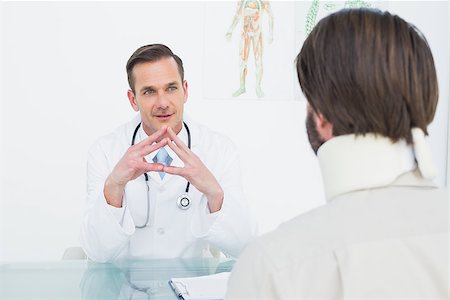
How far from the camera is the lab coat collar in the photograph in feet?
3.16

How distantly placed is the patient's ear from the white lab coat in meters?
1.16

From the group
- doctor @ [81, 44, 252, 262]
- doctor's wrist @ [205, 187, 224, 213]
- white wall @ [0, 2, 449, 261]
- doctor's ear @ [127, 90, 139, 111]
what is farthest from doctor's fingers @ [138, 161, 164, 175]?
white wall @ [0, 2, 449, 261]

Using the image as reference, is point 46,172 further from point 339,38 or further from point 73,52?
point 339,38

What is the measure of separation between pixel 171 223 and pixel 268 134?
170 centimetres

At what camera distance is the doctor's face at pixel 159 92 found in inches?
92.8

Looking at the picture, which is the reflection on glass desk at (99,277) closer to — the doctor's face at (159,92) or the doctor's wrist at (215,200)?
the doctor's wrist at (215,200)

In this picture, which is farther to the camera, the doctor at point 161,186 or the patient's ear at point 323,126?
the doctor at point 161,186

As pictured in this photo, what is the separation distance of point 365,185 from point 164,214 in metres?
1.49

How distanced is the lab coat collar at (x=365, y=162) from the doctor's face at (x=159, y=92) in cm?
141

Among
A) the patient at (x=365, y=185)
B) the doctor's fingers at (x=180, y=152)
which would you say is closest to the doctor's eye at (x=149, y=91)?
the doctor's fingers at (x=180, y=152)

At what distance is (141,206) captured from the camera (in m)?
2.36

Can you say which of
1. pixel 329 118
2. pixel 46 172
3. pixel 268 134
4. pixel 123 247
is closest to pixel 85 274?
pixel 123 247

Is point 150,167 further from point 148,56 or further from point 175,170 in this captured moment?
point 148,56

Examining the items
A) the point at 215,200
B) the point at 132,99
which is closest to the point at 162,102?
the point at 132,99
